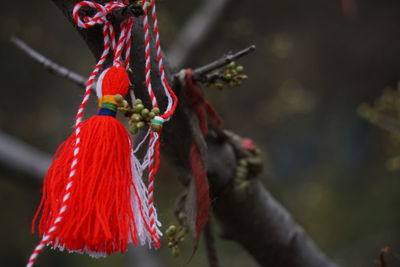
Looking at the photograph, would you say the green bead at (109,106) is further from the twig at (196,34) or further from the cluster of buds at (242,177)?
the twig at (196,34)

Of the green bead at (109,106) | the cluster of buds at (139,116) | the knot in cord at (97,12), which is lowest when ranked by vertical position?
the cluster of buds at (139,116)

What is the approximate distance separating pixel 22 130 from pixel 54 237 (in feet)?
6.52

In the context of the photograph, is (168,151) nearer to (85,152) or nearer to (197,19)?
(85,152)

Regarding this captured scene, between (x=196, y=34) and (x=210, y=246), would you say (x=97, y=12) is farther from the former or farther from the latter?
(x=196, y=34)

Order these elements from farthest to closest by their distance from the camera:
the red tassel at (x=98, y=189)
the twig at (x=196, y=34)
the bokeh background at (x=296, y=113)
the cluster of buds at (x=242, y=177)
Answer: the bokeh background at (x=296, y=113) < the twig at (x=196, y=34) < the cluster of buds at (x=242, y=177) < the red tassel at (x=98, y=189)

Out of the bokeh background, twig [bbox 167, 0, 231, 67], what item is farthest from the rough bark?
the bokeh background

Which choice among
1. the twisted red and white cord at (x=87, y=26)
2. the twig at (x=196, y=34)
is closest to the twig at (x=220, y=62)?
the twisted red and white cord at (x=87, y=26)

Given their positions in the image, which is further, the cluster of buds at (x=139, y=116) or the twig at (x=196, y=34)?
the twig at (x=196, y=34)

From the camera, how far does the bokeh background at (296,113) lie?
6.33 feet

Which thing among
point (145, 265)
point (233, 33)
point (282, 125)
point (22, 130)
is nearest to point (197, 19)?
point (233, 33)

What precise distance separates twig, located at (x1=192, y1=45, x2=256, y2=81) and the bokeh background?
120 centimetres

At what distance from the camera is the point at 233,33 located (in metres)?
1.11

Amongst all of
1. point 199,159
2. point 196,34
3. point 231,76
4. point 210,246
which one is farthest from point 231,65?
point 196,34

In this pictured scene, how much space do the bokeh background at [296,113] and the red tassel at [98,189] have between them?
1301 mm
